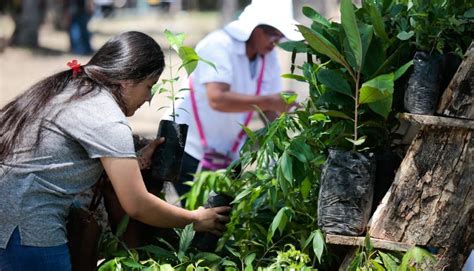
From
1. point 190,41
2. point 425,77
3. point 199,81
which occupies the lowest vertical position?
point 190,41

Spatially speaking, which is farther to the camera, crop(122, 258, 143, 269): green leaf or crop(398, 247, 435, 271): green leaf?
crop(122, 258, 143, 269): green leaf

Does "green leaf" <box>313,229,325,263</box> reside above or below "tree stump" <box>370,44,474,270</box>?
below

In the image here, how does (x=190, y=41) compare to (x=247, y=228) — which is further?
(x=190, y=41)

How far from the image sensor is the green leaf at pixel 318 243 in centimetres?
353

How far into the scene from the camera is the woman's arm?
3531 mm

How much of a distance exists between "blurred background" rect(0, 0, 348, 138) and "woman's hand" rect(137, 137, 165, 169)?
7498mm

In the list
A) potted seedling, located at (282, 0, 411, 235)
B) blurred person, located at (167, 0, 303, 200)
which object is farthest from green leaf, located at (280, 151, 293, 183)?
blurred person, located at (167, 0, 303, 200)

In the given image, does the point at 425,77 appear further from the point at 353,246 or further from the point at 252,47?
the point at 252,47

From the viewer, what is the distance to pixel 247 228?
4.12m

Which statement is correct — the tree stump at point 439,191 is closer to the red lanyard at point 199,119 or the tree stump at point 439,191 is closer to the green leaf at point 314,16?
the green leaf at point 314,16

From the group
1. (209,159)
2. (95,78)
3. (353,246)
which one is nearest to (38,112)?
(95,78)

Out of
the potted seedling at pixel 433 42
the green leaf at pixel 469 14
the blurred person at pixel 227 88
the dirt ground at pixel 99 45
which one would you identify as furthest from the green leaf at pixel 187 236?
the dirt ground at pixel 99 45

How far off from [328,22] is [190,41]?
53.4 ft

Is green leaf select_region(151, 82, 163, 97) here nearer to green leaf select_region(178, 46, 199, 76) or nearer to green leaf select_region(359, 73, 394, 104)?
green leaf select_region(178, 46, 199, 76)
